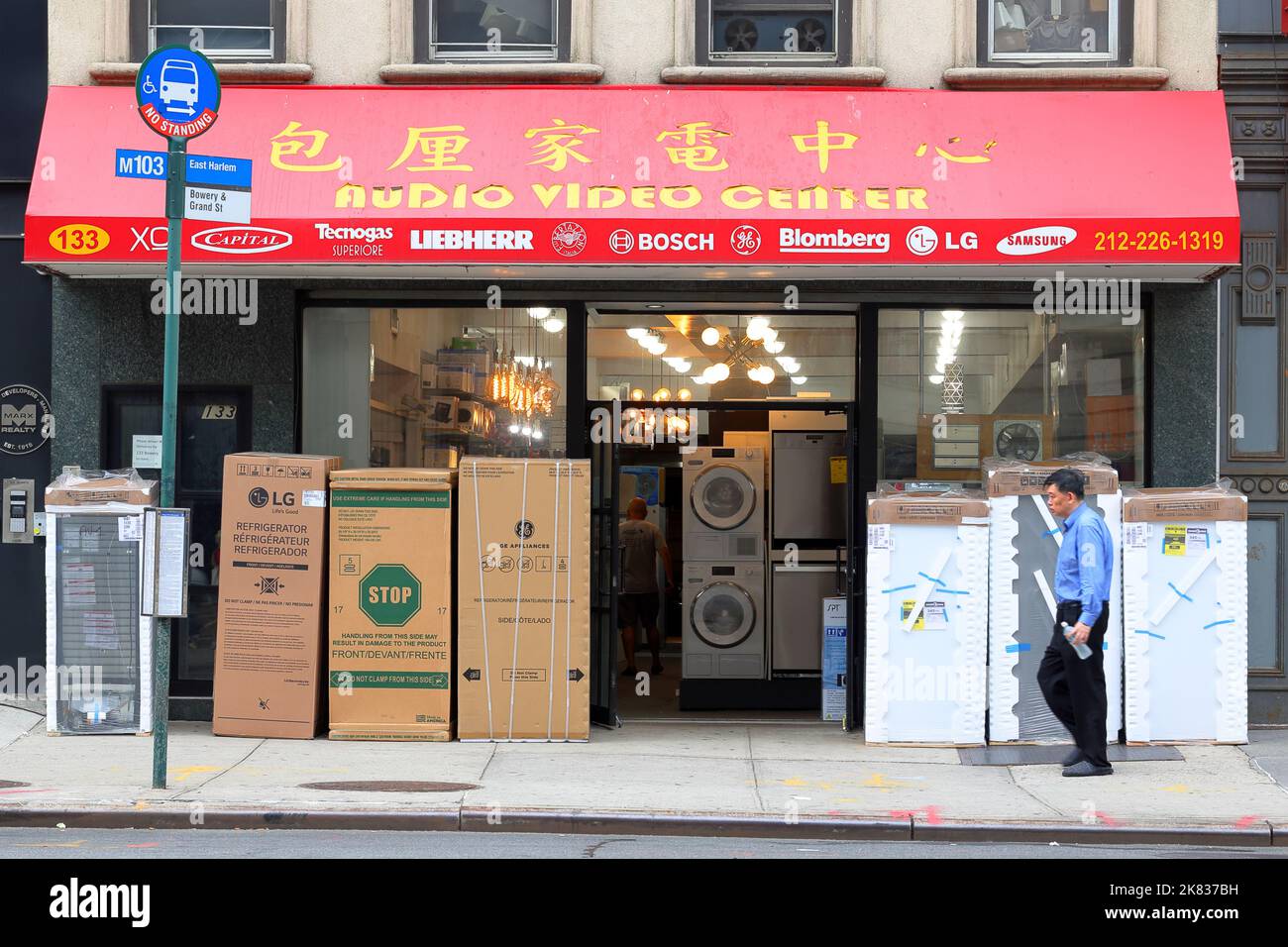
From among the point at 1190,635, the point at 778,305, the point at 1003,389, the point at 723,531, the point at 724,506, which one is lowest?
the point at 1190,635

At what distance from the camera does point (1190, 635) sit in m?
10.4

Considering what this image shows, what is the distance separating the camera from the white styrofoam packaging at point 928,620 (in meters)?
10.4

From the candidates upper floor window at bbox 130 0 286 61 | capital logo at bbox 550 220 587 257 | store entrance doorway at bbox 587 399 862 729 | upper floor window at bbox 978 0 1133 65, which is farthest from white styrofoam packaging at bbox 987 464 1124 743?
upper floor window at bbox 130 0 286 61

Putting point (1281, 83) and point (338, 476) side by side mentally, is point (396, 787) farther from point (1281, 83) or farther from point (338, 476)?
A: point (1281, 83)

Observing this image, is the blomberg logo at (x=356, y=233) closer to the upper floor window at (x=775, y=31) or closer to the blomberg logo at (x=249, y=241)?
the blomberg logo at (x=249, y=241)

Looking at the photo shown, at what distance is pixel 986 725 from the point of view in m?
10.5

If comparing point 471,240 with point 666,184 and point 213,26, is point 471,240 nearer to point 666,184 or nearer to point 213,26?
point 666,184

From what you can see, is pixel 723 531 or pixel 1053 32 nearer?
pixel 1053 32

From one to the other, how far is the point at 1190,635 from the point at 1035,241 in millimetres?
3047

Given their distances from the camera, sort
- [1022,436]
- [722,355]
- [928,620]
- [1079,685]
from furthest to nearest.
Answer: [722,355] → [1022,436] → [928,620] → [1079,685]

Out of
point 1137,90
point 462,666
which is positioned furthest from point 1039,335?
point 462,666

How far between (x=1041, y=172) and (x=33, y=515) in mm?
8334

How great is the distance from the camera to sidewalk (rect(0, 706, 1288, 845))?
318 inches

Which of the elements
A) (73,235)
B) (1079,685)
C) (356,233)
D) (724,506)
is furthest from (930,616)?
(73,235)
